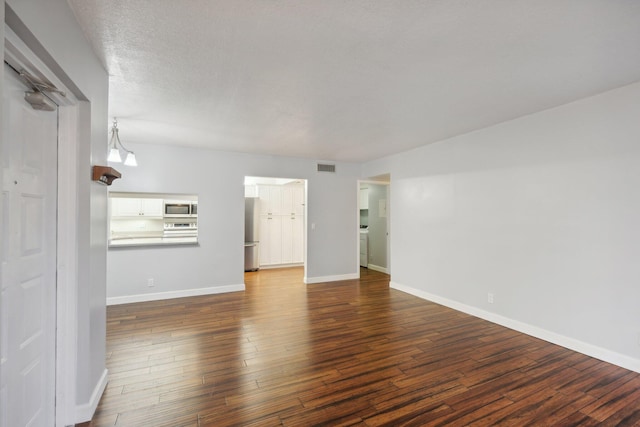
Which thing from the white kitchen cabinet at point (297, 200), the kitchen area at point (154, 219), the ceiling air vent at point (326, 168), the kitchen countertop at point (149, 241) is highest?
the ceiling air vent at point (326, 168)

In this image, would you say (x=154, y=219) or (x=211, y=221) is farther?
(x=154, y=219)

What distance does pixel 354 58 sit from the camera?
7.03ft

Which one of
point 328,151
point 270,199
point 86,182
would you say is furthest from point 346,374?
point 270,199

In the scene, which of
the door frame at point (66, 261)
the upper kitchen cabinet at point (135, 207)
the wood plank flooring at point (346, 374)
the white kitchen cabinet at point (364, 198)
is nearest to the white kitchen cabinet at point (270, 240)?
the white kitchen cabinet at point (364, 198)

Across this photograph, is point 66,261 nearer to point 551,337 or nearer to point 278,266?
point 551,337

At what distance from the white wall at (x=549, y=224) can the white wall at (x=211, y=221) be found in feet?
6.88

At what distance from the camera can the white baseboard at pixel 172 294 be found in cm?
443

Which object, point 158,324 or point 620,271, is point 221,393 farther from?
point 620,271

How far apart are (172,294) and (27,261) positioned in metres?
3.57

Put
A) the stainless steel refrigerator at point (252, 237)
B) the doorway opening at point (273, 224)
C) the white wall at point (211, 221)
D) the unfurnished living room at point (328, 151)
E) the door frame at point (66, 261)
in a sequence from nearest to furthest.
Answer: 1. the unfurnished living room at point (328, 151)
2. the door frame at point (66, 261)
3. the white wall at point (211, 221)
4. the stainless steel refrigerator at point (252, 237)
5. the doorway opening at point (273, 224)

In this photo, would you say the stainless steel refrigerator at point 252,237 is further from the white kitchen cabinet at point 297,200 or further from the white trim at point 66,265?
the white trim at point 66,265

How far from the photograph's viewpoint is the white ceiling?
1.66 metres

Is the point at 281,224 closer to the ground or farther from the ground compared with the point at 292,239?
farther from the ground

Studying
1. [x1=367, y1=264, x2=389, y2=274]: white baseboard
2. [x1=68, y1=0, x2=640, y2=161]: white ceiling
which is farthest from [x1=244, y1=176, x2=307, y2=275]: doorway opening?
[x1=68, y1=0, x2=640, y2=161]: white ceiling
